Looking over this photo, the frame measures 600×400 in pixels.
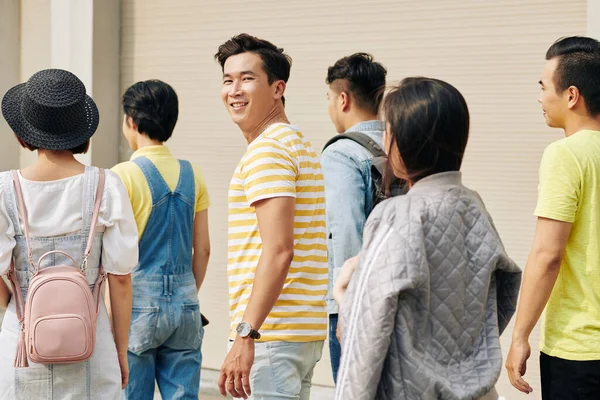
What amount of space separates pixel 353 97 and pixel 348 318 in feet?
Result: 6.96

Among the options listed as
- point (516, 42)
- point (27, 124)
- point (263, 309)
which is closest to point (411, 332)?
point (263, 309)

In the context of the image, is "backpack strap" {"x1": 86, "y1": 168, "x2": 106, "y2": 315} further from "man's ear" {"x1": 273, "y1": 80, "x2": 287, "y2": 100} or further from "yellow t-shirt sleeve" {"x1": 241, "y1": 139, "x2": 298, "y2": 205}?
"man's ear" {"x1": 273, "y1": 80, "x2": 287, "y2": 100}

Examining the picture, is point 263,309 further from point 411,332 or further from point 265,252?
point 411,332

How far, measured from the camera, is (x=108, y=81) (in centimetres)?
745

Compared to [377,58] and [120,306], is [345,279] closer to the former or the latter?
[120,306]

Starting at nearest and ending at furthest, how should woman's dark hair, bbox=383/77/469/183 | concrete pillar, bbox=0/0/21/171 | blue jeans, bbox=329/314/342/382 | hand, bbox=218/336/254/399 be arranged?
1. woman's dark hair, bbox=383/77/469/183
2. hand, bbox=218/336/254/399
3. blue jeans, bbox=329/314/342/382
4. concrete pillar, bbox=0/0/21/171

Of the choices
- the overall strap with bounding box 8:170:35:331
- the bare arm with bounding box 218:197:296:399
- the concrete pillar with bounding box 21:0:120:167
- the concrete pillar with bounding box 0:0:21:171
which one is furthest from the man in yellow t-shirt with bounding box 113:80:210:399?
the concrete pillar with bounding box 0:0:21:171

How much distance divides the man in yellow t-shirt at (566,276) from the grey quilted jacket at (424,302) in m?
0.80

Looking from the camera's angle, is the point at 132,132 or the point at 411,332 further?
the point at 132,132

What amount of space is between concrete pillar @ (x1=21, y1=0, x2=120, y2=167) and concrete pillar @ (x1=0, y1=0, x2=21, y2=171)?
373 millimetres

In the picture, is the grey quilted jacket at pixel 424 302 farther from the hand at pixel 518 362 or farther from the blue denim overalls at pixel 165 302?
the blue denim overalls at pixel 165 302

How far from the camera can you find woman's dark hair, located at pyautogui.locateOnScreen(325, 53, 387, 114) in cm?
424

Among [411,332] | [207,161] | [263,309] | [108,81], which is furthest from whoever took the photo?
[108,81]

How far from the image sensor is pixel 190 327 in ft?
14.1
